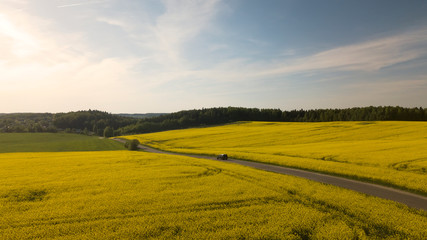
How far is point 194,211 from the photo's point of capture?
1245 centimetres

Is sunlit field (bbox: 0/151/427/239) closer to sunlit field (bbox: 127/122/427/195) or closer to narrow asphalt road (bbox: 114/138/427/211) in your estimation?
narrow asphalt road (bbox: 114/138/427/211)

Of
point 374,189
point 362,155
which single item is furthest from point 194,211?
point 362,155

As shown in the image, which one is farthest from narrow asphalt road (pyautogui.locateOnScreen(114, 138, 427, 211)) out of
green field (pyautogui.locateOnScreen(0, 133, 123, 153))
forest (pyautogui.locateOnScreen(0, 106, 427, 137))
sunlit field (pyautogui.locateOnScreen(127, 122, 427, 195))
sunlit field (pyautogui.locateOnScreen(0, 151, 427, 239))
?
forest (pyautogui.locateOnScreen(0, 106, 427, 137))

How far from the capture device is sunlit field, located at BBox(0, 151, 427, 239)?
1018 cm

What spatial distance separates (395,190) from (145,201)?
18.4 meters

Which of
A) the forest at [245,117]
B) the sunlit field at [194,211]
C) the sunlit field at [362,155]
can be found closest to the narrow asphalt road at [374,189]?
the sunlit field at [362,155]

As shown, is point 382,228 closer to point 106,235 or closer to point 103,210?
point 106,235

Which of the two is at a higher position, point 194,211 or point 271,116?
point 271,116

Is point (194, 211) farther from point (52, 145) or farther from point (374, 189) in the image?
point (52, 145)

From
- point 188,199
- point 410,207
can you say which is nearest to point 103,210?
point 188,199

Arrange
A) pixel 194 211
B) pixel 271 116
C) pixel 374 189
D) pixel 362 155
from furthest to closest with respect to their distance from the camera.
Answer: pixel 271 116
pixel 362 155
pixel 374 189
pixel 194 211

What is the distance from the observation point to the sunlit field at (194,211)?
33.4 feet

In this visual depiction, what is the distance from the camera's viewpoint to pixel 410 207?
13.9 metres

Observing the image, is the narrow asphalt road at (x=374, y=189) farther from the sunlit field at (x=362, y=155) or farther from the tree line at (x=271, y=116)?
the tree line at (x=271, y=116)
